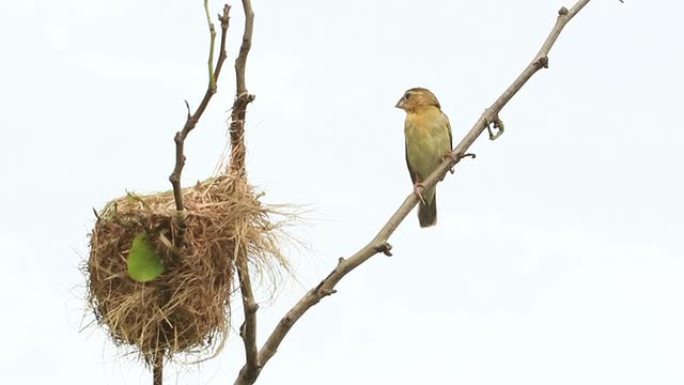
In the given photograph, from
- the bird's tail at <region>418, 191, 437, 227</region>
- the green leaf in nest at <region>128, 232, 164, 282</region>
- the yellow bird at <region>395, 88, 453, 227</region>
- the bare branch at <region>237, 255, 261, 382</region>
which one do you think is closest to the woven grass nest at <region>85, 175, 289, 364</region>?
the green leaf in nest at <region>128, 232, 164, 282</region>

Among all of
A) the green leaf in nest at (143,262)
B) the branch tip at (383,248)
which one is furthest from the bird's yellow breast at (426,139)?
the branch tip at (383,248)

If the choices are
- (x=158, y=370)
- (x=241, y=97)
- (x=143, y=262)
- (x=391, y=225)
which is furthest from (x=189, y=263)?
(x=391, y=225)

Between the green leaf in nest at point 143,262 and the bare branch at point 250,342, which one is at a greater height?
the green leaf in nest at point 143,262

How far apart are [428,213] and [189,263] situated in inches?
151

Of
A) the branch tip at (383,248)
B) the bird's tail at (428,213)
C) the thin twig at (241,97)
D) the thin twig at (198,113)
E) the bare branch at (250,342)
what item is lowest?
the bare branch at (250,342)

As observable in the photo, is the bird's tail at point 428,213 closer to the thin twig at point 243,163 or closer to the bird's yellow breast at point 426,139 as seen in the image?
the bird's yellow breast at point 426,139

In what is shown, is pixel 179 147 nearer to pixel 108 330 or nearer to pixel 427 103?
pixel 108 330

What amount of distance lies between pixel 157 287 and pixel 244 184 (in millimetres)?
441

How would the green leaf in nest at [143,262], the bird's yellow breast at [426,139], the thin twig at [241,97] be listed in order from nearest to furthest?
the thin twig at [241,97] → the green leaf in nest at [143,262] → the bird's yellow breast at [426,139]

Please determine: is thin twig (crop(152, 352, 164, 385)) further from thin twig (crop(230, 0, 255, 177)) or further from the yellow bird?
the yellow bird

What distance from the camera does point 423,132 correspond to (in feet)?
20.9

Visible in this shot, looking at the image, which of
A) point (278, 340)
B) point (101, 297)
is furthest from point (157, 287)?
point (278, 340)

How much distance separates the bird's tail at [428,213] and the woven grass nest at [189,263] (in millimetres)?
3507

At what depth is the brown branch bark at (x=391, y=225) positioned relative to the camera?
8.79ft
